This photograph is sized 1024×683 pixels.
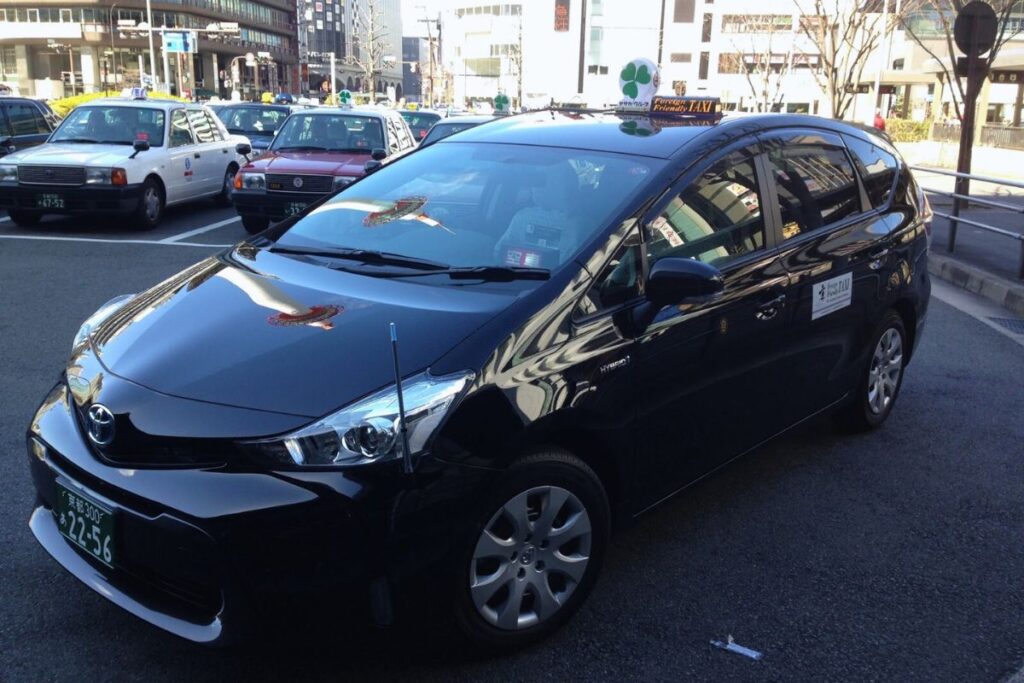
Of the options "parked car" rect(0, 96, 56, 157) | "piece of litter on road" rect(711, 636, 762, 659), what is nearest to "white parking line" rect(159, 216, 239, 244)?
"parked car" rect(0, 96, 56, 157)

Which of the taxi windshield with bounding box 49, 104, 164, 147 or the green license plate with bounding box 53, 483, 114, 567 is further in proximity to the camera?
the taxi windshield with bounding box 49, 104, 164, 147

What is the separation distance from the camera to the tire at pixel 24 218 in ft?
38.9

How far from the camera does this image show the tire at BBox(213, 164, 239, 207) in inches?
568

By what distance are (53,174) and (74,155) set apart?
0.37 meters

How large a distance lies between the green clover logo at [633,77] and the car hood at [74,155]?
20.1ft

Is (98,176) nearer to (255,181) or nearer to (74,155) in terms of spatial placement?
(74,155)

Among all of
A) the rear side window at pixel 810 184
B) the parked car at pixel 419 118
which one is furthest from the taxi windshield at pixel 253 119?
the rear side window at pixel 810 184

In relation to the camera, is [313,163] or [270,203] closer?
[270,203]

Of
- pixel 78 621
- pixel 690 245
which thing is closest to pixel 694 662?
pixel 690 245

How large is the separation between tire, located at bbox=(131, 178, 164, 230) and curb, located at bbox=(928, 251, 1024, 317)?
29.8 feet

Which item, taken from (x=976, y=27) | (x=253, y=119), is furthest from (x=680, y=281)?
(x=253, y=119)

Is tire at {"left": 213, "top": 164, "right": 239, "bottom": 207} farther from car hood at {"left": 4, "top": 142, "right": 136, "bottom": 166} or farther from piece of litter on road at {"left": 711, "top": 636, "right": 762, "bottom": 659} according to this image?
piece of litter on road at {"left": 711, "top": 636, "right": 762, "bottom": 659}

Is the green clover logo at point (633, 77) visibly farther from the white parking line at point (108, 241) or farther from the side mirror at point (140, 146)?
the side mirror at point (140, 146)

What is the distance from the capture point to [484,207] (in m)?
3.74
